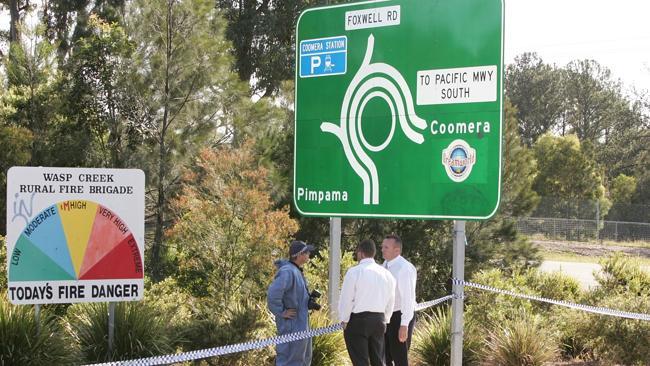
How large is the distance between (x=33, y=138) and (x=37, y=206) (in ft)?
38.2

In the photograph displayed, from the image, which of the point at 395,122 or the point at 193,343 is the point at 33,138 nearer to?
the point at 193,343

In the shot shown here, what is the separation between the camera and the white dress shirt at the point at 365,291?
25.0ft

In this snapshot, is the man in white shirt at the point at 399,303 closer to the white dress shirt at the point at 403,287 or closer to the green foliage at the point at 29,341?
the white dress shirt at the point at 403,287

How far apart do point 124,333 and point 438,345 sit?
3.94 metres

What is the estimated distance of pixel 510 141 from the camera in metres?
18.6

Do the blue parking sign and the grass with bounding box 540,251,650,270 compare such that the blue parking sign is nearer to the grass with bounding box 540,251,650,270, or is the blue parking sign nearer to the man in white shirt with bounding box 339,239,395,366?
the man in white shirt with bounding box 339,239,395,366

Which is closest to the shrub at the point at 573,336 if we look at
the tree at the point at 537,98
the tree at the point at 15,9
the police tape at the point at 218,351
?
the police tape at the point at 218,351

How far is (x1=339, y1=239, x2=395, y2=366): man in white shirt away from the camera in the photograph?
300 inches

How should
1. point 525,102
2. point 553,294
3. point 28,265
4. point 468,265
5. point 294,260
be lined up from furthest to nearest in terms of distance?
point 525,102 → point 468,265 → point 553,294 → point 294,260 → point 28,265

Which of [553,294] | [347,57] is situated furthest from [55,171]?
[553,294]

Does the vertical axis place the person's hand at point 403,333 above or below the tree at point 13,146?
below

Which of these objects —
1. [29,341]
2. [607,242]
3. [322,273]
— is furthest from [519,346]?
[607,242]

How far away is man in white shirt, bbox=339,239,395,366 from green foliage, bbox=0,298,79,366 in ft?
8.16

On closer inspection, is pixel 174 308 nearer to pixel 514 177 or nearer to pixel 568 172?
pixel 514 177
